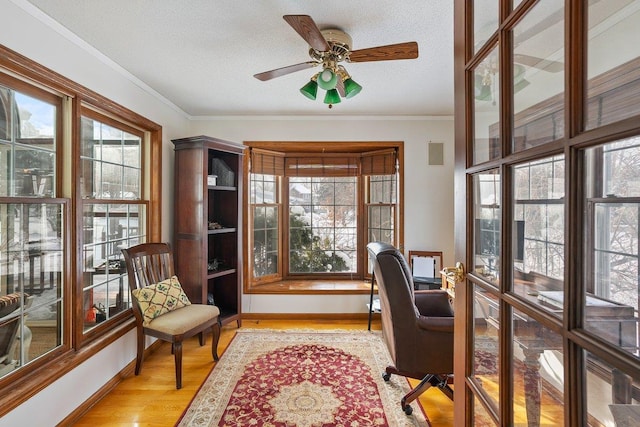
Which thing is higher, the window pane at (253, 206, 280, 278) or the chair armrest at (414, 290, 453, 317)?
the window pane at (253, 206, 280, 278)

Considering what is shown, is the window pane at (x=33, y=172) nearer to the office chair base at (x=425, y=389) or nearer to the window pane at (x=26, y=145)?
the window pane at (x=26, y=145)

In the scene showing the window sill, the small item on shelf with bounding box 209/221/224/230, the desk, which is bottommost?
the window sill

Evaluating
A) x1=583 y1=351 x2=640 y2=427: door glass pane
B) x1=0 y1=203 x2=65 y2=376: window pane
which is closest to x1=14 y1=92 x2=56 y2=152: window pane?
x1=0 y1=203 x2=65 y2=376: window pane

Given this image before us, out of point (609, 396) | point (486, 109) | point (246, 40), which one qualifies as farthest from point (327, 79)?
point (609, 396)

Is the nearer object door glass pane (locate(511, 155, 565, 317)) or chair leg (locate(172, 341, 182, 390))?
door glass pane (locate(511, 155, 565, 317))

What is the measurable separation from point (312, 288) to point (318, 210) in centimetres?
104

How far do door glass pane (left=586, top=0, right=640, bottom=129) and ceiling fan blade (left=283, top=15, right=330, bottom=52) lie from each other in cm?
125

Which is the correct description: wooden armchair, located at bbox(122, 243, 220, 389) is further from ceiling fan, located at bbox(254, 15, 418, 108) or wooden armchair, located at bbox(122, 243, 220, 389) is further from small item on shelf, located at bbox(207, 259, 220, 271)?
ceiling fan, located at bbox(254, 15, 418, 108)

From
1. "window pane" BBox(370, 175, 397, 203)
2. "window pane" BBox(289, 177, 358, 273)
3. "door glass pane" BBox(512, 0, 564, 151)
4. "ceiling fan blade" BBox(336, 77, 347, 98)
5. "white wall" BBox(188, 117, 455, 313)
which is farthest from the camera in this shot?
"window pane" BBox(289, 177, 358, 273)

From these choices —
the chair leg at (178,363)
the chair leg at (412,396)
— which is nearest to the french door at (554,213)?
the chair leg at (412,396)

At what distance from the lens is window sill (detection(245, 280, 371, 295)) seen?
140 inches

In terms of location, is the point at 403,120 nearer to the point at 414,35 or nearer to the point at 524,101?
the point at 414,35

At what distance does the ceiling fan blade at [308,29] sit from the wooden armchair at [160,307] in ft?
6.92

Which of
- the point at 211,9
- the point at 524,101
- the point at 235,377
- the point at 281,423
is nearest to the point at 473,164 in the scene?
the point at 524,101
